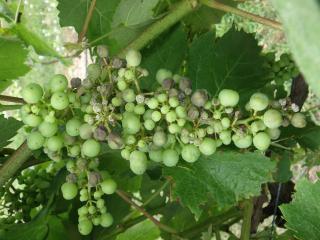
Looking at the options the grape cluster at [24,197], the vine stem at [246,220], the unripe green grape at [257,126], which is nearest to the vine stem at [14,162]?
the grape cluster at [24,197]

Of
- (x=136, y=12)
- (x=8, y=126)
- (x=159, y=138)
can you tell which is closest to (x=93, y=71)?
(x=159, y=138)

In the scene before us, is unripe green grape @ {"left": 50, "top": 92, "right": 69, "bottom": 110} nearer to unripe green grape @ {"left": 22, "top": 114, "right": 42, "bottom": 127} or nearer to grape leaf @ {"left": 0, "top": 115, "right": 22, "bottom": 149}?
unripe green grape @ {"left": 22, "top": 114, "right": 42, "bottom": 127}

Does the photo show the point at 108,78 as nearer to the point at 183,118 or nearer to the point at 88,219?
the point at 183,118

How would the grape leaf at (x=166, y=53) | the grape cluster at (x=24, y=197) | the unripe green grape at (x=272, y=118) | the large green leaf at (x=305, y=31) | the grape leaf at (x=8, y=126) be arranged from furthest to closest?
the grape cluster at (x=24, y=197) < the grape leaf at (x=166, y=53) < the grape leaf at (x=8, y=126) < the unripe green grape at (x=272, y=118) < the large green leaf at (x=305, y=31)

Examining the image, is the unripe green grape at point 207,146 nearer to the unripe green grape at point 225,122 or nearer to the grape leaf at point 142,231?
the unripe green grape at point 225,122

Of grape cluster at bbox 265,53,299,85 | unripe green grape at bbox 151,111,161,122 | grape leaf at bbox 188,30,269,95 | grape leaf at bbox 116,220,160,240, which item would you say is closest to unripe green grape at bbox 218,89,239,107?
unripe green grape at bbox 151,111,161,122

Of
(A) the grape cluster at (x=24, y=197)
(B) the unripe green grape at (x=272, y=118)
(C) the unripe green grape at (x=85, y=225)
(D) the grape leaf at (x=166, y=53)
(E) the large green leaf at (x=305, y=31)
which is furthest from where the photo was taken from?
(A) the grape cluster at (x=24, y=197)

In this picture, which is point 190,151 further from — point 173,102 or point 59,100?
point 59,100
